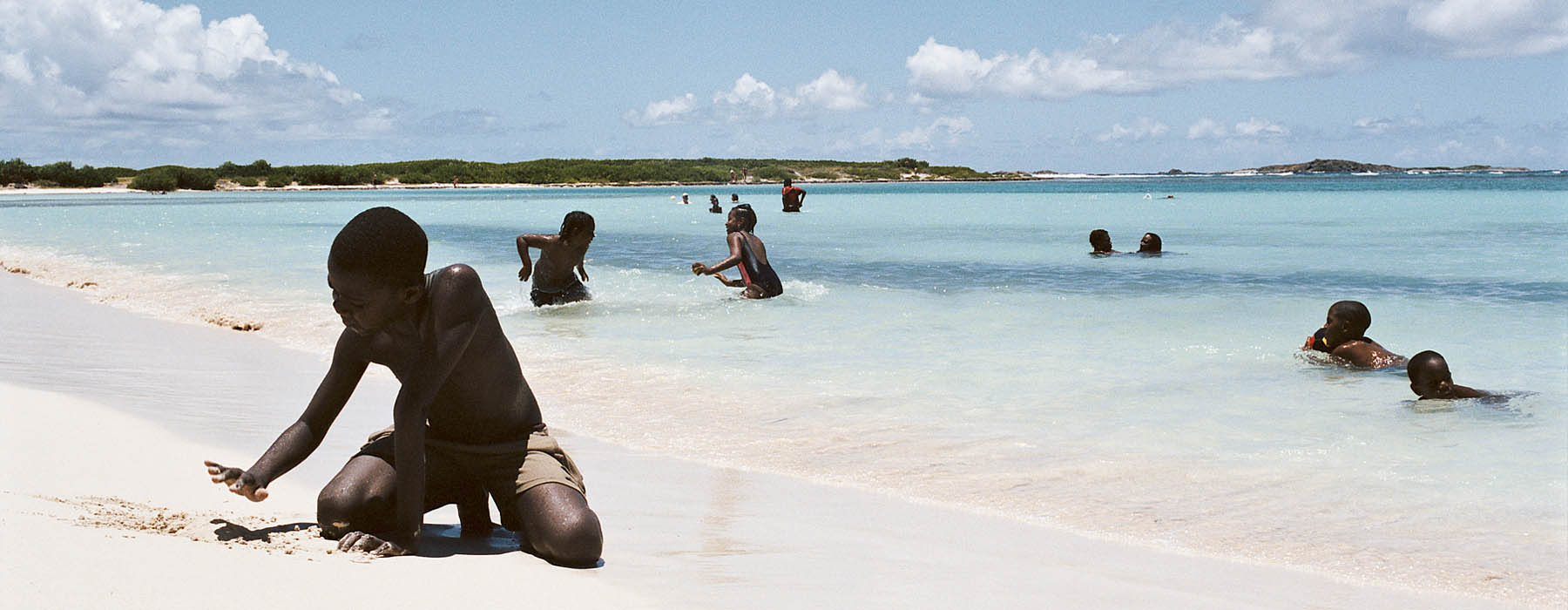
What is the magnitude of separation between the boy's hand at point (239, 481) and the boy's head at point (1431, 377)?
24.3ft

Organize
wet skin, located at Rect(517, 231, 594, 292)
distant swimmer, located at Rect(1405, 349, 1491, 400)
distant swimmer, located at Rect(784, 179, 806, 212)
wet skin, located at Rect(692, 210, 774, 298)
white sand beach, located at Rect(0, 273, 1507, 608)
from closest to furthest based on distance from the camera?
white sand beach, located at Rect(0, 273, 1507, 608) < distant swimmer, located at Rect(1405, 349, 1491, 400) < wet skin, located at Rect(517, 231, 594, 292) < wet skin, located at Rect(692, 210, 774, 298) < distant swimmer, located at Rect(784, 179, 806, 212)

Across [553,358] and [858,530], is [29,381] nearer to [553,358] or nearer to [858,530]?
[553,358]

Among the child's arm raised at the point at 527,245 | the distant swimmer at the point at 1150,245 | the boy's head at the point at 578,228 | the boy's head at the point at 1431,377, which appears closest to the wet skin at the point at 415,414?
the boy's head at the point at 1431,377

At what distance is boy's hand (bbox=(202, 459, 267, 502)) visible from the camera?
379 centimetres

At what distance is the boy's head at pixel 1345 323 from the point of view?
9633 mm

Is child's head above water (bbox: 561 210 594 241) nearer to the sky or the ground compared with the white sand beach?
nearer to the sky

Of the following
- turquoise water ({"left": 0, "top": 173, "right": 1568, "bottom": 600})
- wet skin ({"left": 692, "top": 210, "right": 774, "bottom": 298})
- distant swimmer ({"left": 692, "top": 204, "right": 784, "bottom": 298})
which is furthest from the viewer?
distant swimmer ({"left": 692, "top": 204, "right": 784, "bottom": 298})

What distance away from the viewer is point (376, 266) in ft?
11.8

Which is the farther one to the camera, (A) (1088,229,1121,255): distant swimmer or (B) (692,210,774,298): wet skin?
(A) (1088,229,1121,255): distant swimmer

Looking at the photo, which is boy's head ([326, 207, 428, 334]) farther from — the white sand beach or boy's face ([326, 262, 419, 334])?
the white sand beach

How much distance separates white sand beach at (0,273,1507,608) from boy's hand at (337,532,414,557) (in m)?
0.07

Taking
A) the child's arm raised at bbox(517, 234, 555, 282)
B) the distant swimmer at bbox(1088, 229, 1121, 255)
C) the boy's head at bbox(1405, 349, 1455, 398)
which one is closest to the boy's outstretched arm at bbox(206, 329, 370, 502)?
the boy's head at bbox(1405, 349, 1455, 398)

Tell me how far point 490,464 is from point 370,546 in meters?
0.57

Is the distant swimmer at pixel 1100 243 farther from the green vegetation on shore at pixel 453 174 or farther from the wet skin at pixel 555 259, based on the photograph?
the green vegetation on shore at pixel 453 174
